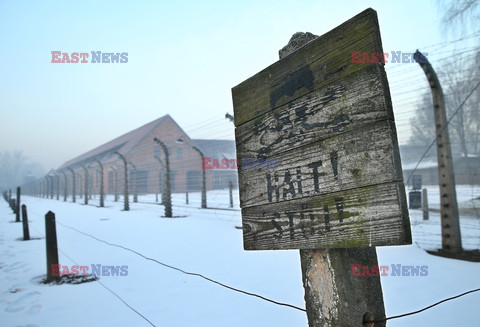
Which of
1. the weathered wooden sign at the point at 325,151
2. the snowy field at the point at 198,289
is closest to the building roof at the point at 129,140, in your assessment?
the snowy field at the point at 198,289

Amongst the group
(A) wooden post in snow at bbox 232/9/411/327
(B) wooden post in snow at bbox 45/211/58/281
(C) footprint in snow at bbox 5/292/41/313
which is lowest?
(C) footprint in snow at bbox 5/292/41/313

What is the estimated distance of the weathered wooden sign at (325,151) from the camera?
0.93 meters

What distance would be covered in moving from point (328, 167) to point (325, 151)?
0.06 metres

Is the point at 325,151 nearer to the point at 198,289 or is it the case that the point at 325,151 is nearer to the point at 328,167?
the point at 328,167

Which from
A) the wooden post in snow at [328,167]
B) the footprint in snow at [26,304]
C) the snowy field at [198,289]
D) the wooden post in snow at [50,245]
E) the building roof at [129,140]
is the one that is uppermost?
the building roof at [129,140]

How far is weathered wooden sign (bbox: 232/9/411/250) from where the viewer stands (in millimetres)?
932

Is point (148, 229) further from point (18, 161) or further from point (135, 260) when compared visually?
point (18, 161)

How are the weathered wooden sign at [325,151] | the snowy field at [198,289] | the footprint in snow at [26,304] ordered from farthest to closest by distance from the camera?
the footprint in snow at [26,304] → the snowy field at [198,289] → the weathered wooden sign at [325,151]

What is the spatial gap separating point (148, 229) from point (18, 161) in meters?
111

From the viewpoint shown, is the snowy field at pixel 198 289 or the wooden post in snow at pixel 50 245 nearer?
the snowy field at pixel 198 289

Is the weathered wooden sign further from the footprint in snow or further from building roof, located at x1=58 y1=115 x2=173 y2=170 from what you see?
building roof, located at x1=58 y1=115 x2=173 y2=170

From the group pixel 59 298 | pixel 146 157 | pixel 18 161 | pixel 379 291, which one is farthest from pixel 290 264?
pixel 18 161

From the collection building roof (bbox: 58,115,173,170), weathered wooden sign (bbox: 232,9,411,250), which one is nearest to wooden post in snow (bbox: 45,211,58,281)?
weathered wooden sign (bbox: 232,9,411,250)

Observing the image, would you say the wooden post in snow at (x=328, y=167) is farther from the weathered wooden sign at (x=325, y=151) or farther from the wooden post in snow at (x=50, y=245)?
the wooden post in snow at (x=50, y=245)
